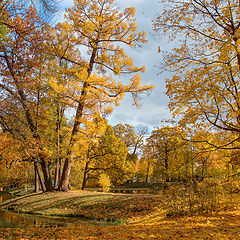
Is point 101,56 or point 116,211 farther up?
point 101,56

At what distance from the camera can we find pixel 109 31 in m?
12.2

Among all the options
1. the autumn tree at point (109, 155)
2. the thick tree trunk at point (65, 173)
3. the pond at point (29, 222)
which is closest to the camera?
the pond at point (29, 222)

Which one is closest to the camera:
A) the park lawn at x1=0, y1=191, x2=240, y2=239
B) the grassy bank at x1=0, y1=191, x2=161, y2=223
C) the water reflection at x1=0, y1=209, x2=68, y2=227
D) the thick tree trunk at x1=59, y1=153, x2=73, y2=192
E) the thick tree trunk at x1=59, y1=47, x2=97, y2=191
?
the park lawn at x1=0, y1=191, x2=240, y2=239

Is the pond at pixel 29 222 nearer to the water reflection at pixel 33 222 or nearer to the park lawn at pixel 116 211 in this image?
the water reflection at pixel 33 222

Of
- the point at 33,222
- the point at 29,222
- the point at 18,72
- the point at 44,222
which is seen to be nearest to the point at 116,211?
the point at 44,222

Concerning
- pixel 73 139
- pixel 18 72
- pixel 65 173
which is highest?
pixel 18 72

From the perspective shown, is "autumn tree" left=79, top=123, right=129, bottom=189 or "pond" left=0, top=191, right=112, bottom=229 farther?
"autumn tree" left=79, top=123, right=129, bottom=189

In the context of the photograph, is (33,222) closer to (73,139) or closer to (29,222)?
(29,222)

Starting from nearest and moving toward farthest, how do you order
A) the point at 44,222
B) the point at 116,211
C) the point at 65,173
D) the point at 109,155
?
the point at 44,222 < the point at 116,211 < the point at 65,173 < the point at 109,155

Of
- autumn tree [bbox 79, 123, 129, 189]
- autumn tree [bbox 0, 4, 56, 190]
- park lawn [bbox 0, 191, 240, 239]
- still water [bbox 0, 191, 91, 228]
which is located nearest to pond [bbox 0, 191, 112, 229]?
still water [bbox 0, 191, 91, 228]

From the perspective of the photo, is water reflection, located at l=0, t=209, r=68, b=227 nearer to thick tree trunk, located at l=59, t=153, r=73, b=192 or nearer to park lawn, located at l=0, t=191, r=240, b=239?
park lawn, located at l=0, t=191, r=240, b=239

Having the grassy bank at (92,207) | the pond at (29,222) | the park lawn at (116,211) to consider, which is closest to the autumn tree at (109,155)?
the park lawn at (116,211)

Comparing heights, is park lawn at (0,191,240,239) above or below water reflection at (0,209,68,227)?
above

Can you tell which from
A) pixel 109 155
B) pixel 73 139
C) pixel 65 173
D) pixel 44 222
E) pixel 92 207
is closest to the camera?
pixel 44 222
